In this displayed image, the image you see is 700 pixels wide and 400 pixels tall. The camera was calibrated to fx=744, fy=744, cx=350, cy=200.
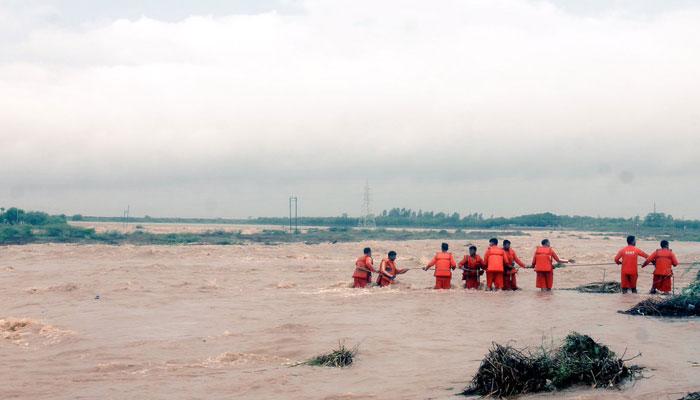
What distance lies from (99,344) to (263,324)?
3292 mm

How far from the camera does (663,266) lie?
17500 millimetres

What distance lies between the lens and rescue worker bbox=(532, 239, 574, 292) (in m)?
18.7

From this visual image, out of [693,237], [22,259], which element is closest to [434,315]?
[22,259]

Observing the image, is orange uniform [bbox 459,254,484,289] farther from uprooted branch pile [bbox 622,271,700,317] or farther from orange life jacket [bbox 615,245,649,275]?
uprooted branch pile [bbox 622,271,700,317]

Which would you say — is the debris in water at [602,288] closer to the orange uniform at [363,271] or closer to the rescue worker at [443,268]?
the rescue worker at [443,268]

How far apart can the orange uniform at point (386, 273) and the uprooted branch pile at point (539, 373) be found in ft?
37.2

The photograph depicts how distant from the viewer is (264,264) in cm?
3384

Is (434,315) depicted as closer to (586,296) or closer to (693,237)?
(586,296)

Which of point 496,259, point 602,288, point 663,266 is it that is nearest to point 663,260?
point 663,266

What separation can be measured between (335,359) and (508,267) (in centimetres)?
956

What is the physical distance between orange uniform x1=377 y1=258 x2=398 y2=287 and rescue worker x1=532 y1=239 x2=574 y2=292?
3684mm

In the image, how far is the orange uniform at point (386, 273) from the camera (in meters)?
19.8

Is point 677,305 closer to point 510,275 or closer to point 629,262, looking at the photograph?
point 629,262

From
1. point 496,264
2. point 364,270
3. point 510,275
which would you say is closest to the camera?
point 496,264
